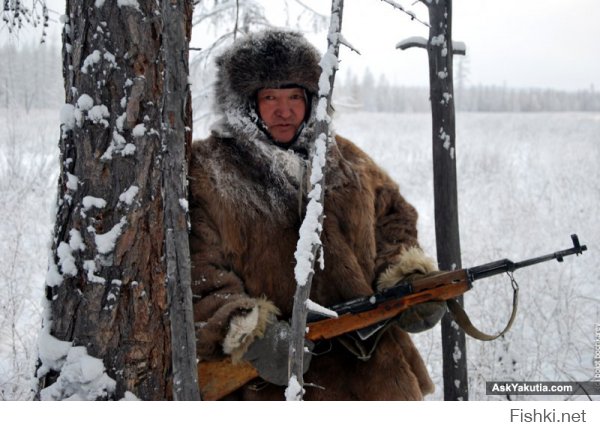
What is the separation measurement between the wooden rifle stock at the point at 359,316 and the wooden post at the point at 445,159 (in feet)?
1.91

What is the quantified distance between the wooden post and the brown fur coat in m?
0.45

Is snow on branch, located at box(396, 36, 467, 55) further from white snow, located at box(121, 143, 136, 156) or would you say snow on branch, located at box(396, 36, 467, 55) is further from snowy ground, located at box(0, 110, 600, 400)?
white snow, located at box(121, 143, 136, 156)

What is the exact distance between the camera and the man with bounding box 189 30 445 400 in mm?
1947

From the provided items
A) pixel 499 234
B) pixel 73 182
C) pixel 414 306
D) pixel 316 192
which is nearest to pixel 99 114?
pixel 73 182

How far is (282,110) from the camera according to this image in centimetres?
221

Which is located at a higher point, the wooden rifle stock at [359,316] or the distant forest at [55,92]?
the distant forest at [55,92]

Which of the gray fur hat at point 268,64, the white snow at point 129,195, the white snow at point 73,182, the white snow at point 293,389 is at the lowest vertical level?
the white snow at point 293,389

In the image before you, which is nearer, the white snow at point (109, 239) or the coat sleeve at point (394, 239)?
the white snow at point (109, 239)

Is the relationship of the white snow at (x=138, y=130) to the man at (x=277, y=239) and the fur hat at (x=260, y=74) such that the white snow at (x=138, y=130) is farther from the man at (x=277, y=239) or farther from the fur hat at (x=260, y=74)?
the fur hat at (x=260, y=74)

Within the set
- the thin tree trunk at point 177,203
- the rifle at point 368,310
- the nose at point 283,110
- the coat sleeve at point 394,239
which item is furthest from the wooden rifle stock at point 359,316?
the nose at point 283,110

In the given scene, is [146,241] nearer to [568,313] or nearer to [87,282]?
[87,282]

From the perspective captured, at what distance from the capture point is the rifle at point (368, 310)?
1961 mm

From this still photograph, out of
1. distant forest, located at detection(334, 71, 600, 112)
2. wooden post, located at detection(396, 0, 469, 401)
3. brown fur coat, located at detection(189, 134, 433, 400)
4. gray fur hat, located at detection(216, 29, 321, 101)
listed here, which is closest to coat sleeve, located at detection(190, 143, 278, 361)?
brown fur coat, located at detection(189, 134, 433, 400)
